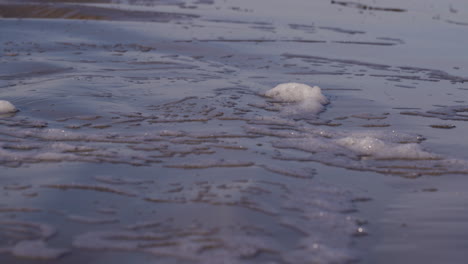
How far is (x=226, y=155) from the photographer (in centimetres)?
369

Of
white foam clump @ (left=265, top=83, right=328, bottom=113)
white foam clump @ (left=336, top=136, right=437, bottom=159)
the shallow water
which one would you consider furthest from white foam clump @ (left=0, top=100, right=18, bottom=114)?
white foam clump @ (left=336, top=136, right=437, bottom=159)

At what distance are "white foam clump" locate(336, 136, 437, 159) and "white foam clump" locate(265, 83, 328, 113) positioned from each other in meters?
1.11

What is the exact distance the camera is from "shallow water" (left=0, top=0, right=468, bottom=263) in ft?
8.39

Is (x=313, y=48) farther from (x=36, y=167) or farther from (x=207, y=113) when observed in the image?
(x=36, y=167)

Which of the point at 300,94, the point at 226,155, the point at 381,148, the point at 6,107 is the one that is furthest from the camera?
the point at 300,94

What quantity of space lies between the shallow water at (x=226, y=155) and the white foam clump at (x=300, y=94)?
0.41 feet

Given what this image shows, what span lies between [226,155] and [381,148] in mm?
1062

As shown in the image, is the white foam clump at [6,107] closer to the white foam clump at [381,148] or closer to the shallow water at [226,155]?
the shallow water at [226,155]

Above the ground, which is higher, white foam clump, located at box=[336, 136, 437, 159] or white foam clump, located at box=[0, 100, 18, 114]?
white foam clump, located at box=[0, 100, 18, 114]

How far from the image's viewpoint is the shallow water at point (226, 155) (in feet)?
8.39

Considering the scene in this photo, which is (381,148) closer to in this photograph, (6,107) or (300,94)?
(300,94)

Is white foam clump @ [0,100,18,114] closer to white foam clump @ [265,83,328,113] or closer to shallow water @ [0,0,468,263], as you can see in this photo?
shallow water @ [0,0,468,263]

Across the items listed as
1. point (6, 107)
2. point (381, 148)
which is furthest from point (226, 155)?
point (6, 107)

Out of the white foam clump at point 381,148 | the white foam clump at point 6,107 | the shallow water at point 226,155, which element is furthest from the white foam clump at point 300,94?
the white foam clump at point 6,107
